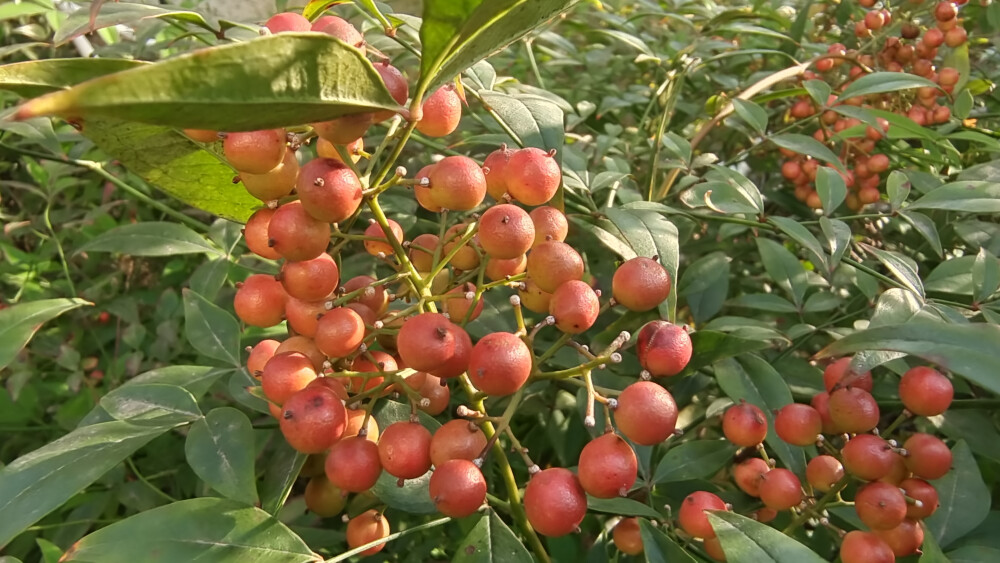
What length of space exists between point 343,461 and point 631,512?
1.09ft

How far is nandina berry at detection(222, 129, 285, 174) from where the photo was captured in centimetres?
56

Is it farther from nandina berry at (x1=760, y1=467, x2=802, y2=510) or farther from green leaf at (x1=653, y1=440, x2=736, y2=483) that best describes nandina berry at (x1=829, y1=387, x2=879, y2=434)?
green leaf at (x1=653, y1=440, x2=736, y2=483)

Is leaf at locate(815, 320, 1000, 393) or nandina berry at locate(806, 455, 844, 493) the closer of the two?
leaf at locate(815, 320, 1000, 393)

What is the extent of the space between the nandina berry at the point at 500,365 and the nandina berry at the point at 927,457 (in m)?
0.44

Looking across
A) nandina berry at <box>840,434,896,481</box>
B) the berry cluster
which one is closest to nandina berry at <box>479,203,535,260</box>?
nandina berry at <box>840,434,896,481</box>

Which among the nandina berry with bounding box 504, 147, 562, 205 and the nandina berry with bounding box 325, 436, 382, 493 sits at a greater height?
the nandina berry with bounding box 504, 147, 562, 205

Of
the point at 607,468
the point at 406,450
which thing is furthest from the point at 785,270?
the point at 406,450

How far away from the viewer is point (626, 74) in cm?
201

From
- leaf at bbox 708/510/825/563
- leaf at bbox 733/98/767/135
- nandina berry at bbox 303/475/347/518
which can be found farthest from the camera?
leaf at bbox 733/98/767/135

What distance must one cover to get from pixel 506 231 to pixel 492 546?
1.03 feet

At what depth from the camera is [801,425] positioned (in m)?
0.77

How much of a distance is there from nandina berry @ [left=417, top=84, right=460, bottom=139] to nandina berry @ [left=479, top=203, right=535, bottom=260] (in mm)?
109

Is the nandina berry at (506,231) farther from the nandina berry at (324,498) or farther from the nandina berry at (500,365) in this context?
the nandina berry at (324,498)

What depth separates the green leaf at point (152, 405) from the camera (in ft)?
2.47
